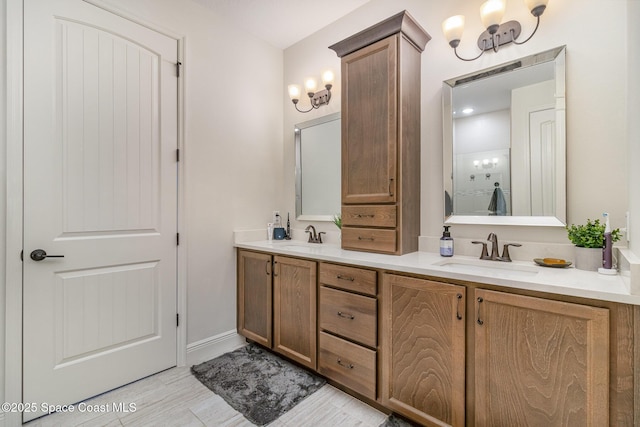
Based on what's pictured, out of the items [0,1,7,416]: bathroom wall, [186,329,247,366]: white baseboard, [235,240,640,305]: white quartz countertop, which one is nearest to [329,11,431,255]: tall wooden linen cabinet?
[235,240,640,305]: white quartz countertop

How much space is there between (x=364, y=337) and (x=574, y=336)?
0.96 m

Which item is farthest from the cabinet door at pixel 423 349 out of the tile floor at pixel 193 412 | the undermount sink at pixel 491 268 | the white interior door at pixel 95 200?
the white interior door at pixel 95 200

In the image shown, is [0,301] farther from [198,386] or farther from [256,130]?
[256,130]

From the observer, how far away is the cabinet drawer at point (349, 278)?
1686mm

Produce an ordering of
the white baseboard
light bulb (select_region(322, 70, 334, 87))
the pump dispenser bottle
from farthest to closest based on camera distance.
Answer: light bulb (select_region(322, 70, 334, 87)), the white baseboard, the pump dispenser bottle

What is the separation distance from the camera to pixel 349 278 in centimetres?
179

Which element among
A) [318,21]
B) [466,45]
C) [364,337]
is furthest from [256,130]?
[364,337]

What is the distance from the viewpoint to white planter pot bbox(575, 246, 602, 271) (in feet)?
4.48

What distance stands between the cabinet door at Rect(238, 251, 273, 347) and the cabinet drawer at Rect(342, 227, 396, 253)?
654mm

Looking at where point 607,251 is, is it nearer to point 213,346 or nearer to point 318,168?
point 318,168

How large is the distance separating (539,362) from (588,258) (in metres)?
0.59

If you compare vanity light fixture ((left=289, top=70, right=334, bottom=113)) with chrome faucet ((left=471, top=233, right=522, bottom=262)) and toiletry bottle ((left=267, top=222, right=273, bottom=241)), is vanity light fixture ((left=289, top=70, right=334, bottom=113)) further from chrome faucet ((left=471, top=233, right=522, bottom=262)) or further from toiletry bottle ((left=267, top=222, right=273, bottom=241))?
chrome faucet ((left=471, top=233, right=522, bottom=262))

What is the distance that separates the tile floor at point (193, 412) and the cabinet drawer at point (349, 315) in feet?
1.38

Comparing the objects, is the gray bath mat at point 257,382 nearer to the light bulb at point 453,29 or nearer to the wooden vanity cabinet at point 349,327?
the wooden vanity cabinet at point 349,327
